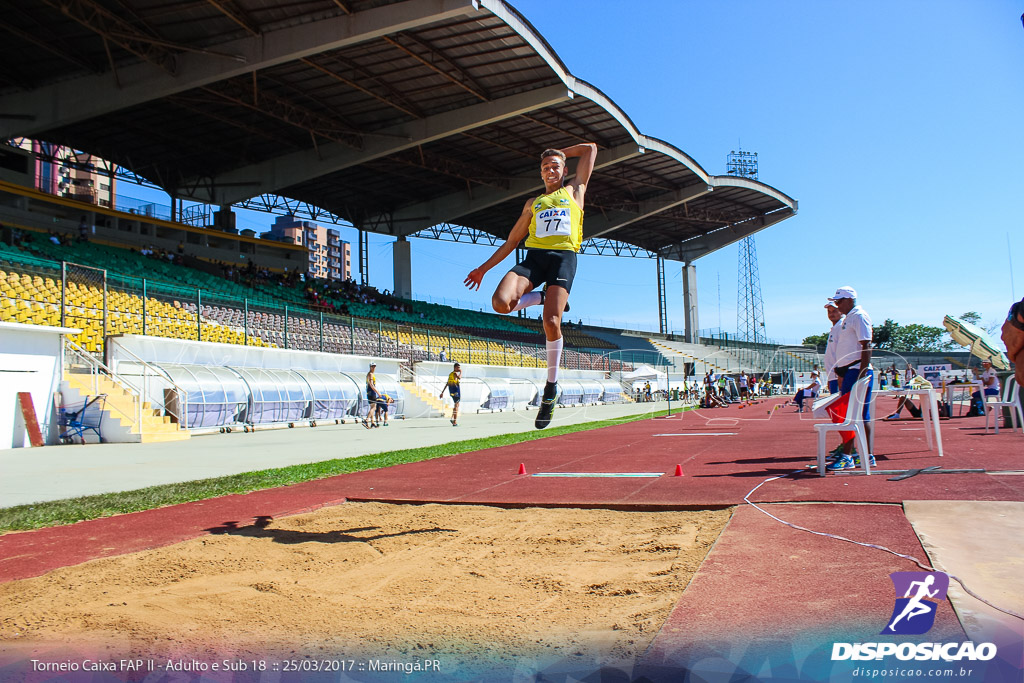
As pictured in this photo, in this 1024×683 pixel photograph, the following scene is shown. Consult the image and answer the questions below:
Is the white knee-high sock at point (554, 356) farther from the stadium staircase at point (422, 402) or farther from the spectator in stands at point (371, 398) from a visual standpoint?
the stadium staircase at point (422, 402)

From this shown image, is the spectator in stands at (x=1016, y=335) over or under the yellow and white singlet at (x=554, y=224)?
under

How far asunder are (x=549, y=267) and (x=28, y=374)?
1472 cm

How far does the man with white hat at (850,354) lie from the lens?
25.6 ft

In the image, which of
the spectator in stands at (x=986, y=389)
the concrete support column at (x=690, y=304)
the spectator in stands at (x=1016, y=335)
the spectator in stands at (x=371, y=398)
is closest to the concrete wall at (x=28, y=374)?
the spectator in stands at (x=371, y=398)

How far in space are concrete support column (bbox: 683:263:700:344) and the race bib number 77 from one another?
61342 mm

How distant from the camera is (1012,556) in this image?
3627 millimetres

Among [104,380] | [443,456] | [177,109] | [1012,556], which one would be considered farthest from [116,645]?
[177,109]

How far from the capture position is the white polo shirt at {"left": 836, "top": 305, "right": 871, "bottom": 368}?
7945 millimetres

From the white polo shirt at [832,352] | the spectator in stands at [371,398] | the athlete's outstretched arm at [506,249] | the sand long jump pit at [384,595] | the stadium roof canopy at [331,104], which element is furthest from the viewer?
the stadium roof canopy at [331,104]

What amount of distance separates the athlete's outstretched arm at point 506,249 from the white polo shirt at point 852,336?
4274mm

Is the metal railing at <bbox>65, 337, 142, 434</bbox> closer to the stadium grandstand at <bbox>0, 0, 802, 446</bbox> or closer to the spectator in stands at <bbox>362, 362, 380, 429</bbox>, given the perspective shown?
the stadium grandstand at <bbox>0, 0, 802, 446</bbox>

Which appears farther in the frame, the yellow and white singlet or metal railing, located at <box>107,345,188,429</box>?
metal railing, located at <box>107,345,188,429</box>

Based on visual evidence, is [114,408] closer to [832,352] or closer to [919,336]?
[832,352]

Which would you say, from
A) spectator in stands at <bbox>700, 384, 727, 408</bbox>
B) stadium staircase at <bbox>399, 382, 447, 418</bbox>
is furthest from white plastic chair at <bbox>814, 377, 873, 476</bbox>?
spectator in stands at <bbox>700, 384, 727, 408</bbox>
